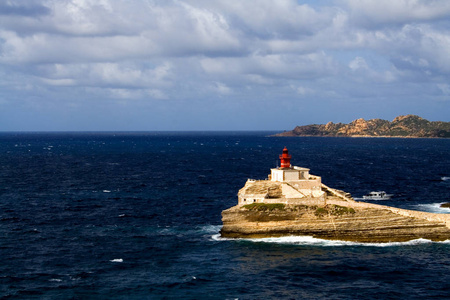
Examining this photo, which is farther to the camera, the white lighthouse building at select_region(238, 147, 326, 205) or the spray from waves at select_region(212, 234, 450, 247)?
the white lighthouse building at select_region(238, 147, 326, 205)

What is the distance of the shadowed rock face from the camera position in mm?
56000

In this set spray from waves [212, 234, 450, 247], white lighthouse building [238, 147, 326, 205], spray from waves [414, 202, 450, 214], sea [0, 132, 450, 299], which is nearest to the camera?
sea [0, 132, 450, 299]

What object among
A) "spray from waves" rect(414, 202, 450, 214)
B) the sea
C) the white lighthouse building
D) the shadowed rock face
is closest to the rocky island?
the shadowed rock face

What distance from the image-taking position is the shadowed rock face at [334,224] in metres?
56.0

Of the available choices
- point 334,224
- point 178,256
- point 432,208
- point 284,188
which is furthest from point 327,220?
point 432,208

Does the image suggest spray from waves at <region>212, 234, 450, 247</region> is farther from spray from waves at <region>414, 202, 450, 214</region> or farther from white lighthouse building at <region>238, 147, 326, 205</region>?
spray from waves at <region>414, 202, 450, 214</region>

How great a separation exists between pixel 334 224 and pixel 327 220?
0.92m

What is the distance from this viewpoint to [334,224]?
56.8 metres

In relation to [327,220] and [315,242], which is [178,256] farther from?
[327,220]

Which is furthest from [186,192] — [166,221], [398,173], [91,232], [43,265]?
[398,173]

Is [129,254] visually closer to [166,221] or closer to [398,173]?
[166,221]

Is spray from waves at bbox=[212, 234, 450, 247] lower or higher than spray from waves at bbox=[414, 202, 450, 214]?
lower

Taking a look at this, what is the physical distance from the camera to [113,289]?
139 ft

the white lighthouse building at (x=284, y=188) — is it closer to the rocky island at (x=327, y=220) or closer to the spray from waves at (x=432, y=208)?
the rocky island at (x=327, y=220)
